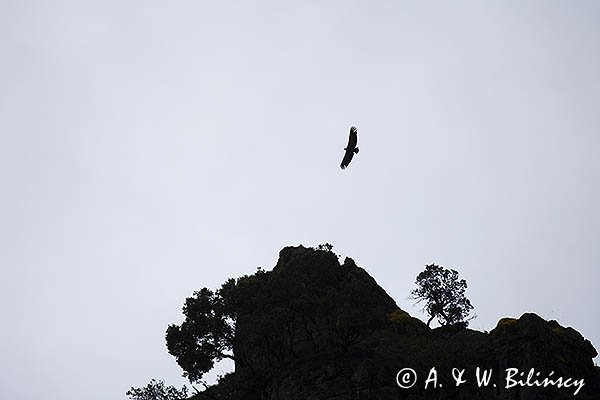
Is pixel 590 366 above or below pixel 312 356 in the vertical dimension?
below

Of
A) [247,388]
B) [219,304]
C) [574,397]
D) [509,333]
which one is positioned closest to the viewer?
[574,397]

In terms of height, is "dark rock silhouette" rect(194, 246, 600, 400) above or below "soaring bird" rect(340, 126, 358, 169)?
below

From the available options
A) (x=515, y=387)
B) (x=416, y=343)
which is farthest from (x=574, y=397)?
(x=416, y=343)

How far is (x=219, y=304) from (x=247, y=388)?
8.10m

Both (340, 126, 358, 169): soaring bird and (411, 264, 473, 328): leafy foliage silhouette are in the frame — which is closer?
(340, 126, 358, 169): soaring bird

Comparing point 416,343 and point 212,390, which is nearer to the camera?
point 416,343

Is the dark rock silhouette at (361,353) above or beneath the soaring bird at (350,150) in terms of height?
beneath

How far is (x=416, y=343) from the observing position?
50031 millimetres

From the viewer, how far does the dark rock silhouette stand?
41844 mm

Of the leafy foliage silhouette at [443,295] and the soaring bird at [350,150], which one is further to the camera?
the leafy foliage silhouette at [443,295]

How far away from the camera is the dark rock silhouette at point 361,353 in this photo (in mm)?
41844

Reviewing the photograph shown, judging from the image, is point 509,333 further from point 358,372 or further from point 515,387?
point 358,372

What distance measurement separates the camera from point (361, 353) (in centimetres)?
4503

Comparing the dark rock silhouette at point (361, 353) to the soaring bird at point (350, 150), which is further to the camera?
the dark rock silhouette at point (361, 353)
